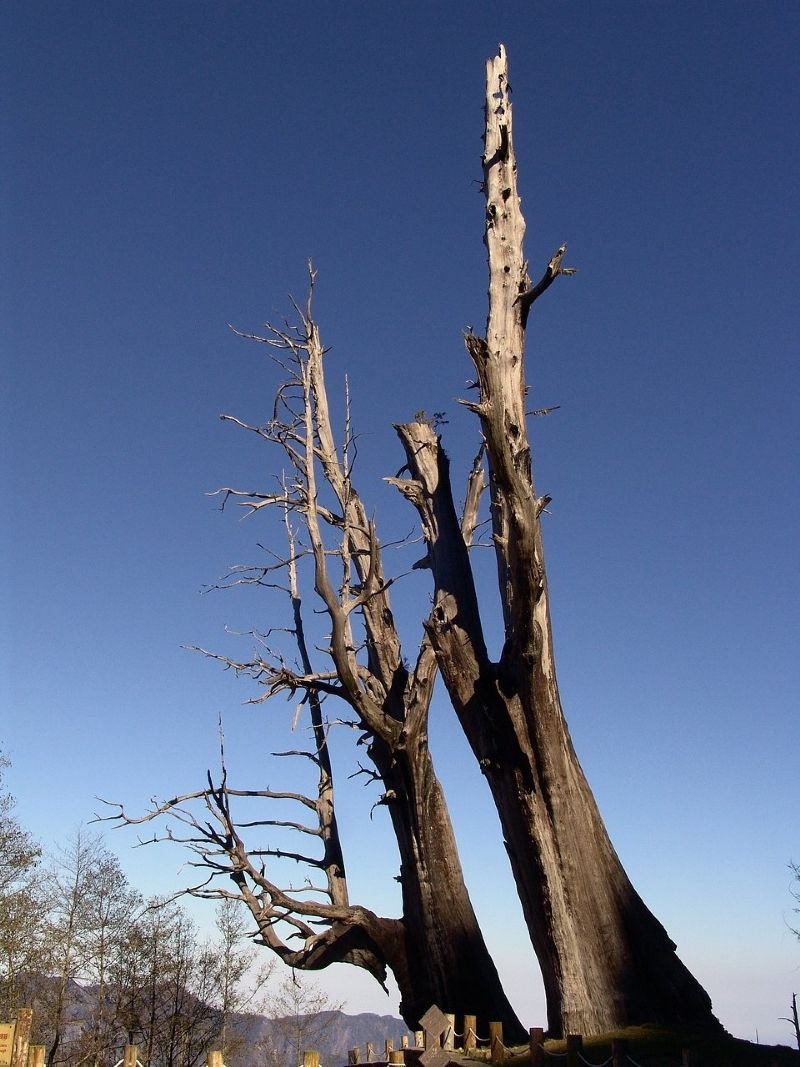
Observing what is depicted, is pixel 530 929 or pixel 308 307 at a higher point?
pixel 308 307

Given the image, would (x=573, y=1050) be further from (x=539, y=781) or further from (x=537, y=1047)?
(x=539, y=781)

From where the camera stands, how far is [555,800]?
8.43 metres

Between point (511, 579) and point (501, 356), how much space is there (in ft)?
8.83

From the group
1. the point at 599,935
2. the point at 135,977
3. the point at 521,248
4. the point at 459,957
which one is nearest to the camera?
the point at 599,935

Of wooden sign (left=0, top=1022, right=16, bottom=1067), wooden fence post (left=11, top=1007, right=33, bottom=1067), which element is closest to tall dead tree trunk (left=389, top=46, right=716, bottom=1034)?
wooden sign (left=0, top=1022, right=16, bottom=1067)

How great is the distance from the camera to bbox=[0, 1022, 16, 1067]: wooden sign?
1101 centimetres

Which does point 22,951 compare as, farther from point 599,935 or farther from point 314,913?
point 599,935

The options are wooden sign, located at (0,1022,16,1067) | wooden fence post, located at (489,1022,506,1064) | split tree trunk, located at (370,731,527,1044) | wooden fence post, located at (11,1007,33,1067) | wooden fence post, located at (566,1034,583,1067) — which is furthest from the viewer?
wooden fence post, located at (11,1007,33,1067)

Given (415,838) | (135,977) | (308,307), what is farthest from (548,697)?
(135,977)

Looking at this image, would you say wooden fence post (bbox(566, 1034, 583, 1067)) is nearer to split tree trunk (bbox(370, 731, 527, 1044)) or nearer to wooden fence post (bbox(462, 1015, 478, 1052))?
wooden fence post (bbox(462, 1015, 478, 1052))

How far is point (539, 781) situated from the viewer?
8.50m

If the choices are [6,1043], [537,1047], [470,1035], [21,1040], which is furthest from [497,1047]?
[21,1040]

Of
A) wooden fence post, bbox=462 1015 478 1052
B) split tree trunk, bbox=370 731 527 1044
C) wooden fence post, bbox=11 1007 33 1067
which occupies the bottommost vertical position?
wooden fence post, bbox=11 1007 33 1067

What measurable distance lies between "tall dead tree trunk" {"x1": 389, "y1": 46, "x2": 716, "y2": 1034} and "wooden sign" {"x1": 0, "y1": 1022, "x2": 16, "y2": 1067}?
7.03 metres
